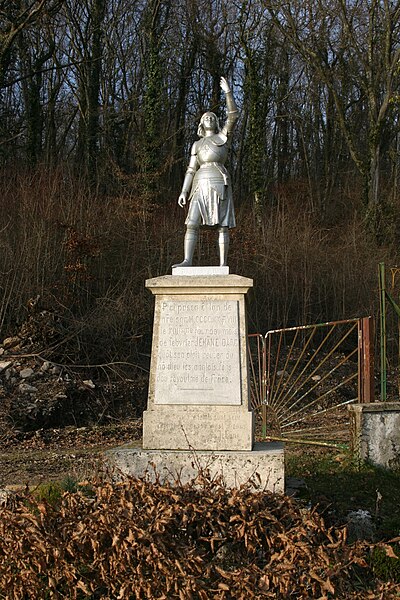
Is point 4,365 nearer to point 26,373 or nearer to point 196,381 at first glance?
point 26,373

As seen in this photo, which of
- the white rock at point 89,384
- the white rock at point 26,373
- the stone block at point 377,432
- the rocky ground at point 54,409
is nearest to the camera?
the stone block at point 377,432

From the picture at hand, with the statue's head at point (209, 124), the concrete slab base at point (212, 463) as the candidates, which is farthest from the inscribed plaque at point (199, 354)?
the statue's head at point (209, 124)

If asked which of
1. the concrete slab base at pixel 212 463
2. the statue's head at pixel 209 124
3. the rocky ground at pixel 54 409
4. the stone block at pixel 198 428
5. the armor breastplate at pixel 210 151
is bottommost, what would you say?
the rocky ground at pixel 54 409

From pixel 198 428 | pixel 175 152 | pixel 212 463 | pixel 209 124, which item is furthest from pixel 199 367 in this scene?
pixel 175 152

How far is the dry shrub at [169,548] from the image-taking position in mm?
3693

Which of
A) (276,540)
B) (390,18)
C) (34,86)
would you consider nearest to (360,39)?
(390,18)

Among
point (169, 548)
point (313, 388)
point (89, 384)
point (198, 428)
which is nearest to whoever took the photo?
point (169, 548)

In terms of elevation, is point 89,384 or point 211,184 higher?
point 211,184

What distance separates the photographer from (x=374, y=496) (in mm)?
5977

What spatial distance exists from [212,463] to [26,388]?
6136mm

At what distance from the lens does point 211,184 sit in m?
6.12

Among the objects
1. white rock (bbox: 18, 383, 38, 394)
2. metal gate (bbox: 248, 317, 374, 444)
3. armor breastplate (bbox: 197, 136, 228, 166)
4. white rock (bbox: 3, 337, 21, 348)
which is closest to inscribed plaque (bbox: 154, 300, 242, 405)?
armor breastplate (bbox: 197, 136, 228, 166)

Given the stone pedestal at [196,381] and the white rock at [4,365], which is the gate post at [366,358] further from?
the white rock at [4,365]

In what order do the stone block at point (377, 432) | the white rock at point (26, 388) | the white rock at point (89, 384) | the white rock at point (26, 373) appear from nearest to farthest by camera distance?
1. the stone block at point (377, 432)
2. the white rock at point (26, 388)
3. the white rock at point (26, 373)
4. the white rock at point (89, 384)
